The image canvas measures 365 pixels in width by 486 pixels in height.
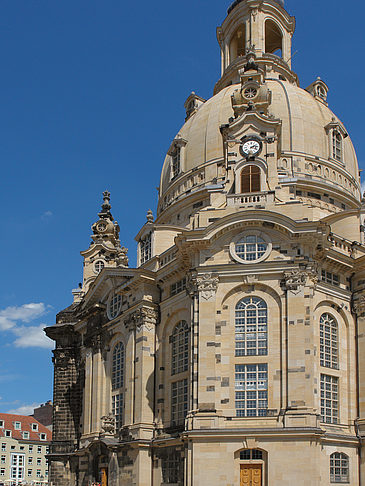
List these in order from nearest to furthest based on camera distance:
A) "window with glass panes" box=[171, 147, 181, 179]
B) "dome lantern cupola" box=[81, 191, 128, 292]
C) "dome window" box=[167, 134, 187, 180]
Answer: "dome window" box=[167, 134, 187, 180] → "window with glass panes" box=[171, 147, 181, 179] → "dome lantern cupola" box=[81, 191, 128, 292]

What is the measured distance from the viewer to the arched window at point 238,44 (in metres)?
74.3

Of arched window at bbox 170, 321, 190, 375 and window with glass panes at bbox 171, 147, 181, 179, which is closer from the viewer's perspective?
arched window at bbox 170, 321, 190, 375

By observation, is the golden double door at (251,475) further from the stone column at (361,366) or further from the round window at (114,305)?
the round window at (114,305)

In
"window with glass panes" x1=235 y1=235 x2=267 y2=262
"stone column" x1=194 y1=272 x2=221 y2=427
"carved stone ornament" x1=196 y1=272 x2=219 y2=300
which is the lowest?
"stone column" x1=194 y1=272 x2=221 y2=427

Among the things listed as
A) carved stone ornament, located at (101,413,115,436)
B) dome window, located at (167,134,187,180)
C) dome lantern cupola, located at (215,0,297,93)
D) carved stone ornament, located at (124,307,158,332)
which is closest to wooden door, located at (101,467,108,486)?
carved stone ornament, located at (101,413,115,436)

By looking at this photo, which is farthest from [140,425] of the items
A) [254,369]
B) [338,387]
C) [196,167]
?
[196,167]

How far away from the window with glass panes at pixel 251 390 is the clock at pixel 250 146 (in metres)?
15.1

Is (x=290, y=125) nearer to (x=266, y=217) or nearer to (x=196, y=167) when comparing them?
(x=196, y=167)

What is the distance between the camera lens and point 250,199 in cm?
4625

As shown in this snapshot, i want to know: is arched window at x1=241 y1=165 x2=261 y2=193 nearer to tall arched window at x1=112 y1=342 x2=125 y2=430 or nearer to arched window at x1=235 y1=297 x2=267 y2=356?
arched window at x1=235 y1=297 x2=267 y2=356

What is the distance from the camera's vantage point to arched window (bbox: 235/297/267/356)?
4300 cm

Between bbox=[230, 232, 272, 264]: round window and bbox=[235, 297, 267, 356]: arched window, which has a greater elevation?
bbox=[230, 232, 272, 264]: round window

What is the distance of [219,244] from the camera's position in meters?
45.1

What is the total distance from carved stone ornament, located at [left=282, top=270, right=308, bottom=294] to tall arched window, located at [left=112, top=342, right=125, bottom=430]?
17.4 meters
